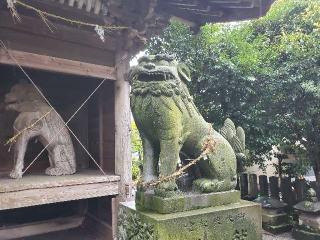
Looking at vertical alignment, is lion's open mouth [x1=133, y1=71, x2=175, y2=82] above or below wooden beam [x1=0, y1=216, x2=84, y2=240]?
above

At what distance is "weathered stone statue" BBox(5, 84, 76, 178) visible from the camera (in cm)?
530

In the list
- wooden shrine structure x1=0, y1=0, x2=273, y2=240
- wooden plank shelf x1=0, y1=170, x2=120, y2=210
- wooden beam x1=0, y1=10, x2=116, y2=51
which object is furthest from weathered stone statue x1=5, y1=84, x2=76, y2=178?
wooden beam x1=0, y1=10, x2=116, y2=51

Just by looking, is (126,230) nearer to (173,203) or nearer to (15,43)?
(173,203)

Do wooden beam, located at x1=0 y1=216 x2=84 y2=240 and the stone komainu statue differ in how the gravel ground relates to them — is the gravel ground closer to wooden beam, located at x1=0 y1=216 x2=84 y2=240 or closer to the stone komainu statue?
the stone komainu statue

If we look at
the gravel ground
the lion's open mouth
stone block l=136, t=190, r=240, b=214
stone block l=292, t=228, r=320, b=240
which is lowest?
the gravel ground

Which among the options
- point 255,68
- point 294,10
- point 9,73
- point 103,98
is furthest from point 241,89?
point 9,73

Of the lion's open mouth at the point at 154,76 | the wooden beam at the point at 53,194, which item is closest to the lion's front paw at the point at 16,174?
the wooden beam at the point at 53,194

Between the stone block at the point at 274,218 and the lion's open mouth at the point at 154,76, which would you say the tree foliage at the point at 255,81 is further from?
the lion's open mouth at the point at 154,76

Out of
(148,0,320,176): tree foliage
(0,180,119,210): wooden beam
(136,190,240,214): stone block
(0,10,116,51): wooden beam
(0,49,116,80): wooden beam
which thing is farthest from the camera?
(148,0,320,176): tree foliage

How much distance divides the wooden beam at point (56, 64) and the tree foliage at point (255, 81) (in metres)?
1.56

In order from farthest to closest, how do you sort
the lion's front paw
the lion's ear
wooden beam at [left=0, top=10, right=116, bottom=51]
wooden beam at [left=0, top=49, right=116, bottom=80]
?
the lion's front paw < wooden beam at [left=0, top=10, right=116, bottom=51] < wooden beam at [left=0, top=49, right=116, bottom=80] < the lion's ear

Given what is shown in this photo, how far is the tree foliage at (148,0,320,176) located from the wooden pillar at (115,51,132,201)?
1.43m

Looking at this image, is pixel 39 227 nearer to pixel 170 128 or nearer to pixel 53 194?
pixel 53 194

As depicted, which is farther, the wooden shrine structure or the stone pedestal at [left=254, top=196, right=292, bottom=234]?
the stone pedestal at [left=254, top=196, right=292, bottom=234]
